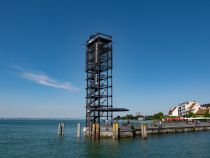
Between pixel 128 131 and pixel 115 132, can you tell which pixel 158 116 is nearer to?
pixel 128 131

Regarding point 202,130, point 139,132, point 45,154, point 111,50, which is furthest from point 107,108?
point 202,130

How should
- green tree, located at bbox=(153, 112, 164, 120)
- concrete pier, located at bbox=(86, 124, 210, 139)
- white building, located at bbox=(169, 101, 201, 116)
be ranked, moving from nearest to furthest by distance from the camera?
concrete pier, located at bbox=(86, 124, 210, 139), white building, located at bbox=(169, 101, 201, 116), green tree, located at bbox=(153, 112, 164, 120)

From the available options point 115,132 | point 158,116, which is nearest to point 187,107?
point 158,116

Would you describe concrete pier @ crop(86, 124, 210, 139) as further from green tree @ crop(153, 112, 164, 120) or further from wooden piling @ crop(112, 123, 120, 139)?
green tree @ crop(153, 112, 164, 120)

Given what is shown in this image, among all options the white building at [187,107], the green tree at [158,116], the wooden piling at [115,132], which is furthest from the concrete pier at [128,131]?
the green tree at [158,116]

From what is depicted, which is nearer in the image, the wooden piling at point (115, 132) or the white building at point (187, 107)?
the wooden piling at point (115, 132)

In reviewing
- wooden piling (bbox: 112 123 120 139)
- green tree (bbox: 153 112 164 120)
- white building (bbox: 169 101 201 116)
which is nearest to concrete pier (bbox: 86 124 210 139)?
wooden piling (bbox: 112 123 120 139)

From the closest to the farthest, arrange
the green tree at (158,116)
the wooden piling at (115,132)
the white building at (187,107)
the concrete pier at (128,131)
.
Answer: the wooden piling at (115,132)
the concrete pier at (128,131)
the white building at (187,107)
the green tree at (158,116)

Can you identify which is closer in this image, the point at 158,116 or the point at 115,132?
the point at 115,132

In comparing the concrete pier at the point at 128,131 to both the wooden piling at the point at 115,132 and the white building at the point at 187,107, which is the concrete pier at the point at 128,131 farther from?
the white building at the point at 187,107

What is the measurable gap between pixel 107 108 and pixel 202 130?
117 ft

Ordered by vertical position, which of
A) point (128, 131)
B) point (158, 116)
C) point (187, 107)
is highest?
point (187, 107)

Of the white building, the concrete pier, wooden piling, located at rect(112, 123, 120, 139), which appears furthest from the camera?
the white building

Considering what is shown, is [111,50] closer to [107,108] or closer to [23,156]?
[107,108]
